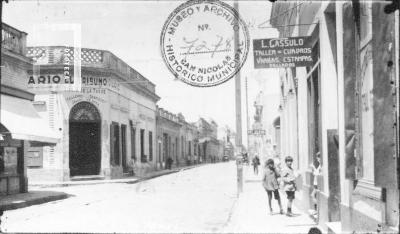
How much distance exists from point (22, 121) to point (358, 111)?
10.4 metres

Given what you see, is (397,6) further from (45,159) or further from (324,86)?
(45,159)

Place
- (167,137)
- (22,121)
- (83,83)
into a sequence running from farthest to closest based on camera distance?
1. (167,137)
2. (83,83)
3. (22,121)

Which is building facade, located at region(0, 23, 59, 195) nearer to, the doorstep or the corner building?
the corner building

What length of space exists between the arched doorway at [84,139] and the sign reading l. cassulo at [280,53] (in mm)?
17493

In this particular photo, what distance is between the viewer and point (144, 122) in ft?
113

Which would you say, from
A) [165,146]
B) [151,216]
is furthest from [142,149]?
[151,216]

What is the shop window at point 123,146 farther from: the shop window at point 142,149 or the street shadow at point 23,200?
the street shadow at point 23,200

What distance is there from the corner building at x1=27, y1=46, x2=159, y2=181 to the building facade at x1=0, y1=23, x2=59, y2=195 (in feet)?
16.4

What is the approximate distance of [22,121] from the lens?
13531mm

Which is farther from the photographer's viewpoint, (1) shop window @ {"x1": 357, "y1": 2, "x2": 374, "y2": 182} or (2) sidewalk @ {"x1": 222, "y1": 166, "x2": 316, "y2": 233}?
(2) sidewalk @ {"x1": 222, "y1": 166, "x2": 316, "y2": 233}

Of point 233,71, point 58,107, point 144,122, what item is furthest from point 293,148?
point 144,122

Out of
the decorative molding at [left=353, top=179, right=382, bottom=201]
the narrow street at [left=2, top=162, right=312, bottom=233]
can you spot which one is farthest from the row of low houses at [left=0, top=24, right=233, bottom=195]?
the decorative molding at [left=353, top=179, right=382, bottom=201]

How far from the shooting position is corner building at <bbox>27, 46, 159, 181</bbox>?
23006 millimetres

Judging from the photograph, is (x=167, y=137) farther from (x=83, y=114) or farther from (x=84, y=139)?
(x=83, y=114)
